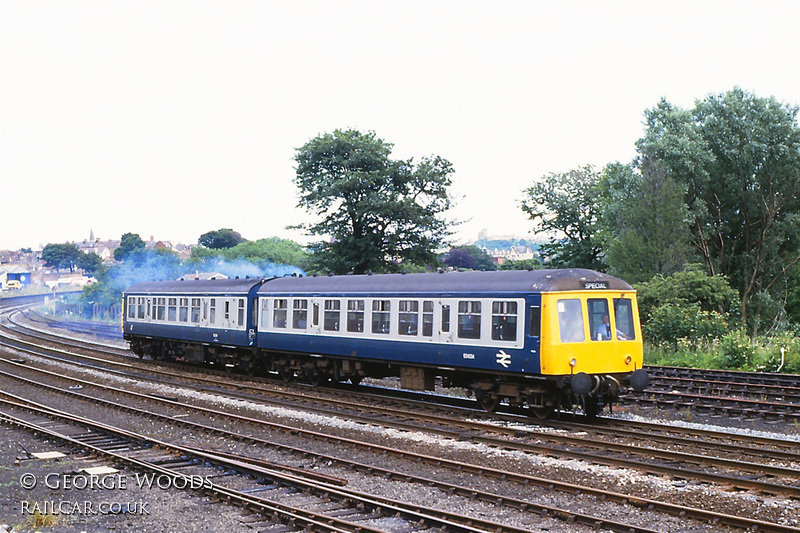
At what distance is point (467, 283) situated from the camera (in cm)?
1755

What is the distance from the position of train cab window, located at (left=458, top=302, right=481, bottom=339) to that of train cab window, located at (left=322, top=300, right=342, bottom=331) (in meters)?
4.82

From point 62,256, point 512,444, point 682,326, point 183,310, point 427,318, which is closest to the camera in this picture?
point 512,444

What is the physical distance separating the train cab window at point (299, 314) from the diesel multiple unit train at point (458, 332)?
3 cm

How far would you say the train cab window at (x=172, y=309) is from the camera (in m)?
30.1

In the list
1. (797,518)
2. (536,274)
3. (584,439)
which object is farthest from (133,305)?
(797,518)

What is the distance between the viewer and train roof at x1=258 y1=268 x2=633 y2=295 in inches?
624

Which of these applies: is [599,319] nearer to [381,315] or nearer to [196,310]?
[381,315]

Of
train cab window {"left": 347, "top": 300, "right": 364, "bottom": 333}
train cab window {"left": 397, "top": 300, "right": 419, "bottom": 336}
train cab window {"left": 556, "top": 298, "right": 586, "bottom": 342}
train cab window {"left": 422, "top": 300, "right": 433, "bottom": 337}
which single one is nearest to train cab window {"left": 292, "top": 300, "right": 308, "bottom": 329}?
train cab window {"left": 347, "top": 300, "right": 364, "bottom": 333}

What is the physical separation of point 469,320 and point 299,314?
7203 millimetres

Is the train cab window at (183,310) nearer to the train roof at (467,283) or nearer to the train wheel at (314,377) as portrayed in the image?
the train roof at (467,283)

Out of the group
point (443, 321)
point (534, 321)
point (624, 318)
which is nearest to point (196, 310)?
point (443, 321)

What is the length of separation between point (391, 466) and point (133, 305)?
24466 mm

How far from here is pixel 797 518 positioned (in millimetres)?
9422

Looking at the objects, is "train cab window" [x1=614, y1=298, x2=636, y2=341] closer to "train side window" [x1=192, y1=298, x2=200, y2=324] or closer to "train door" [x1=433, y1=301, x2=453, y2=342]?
"train door" [x1=433, y1=301, x2=453, y2=342]
